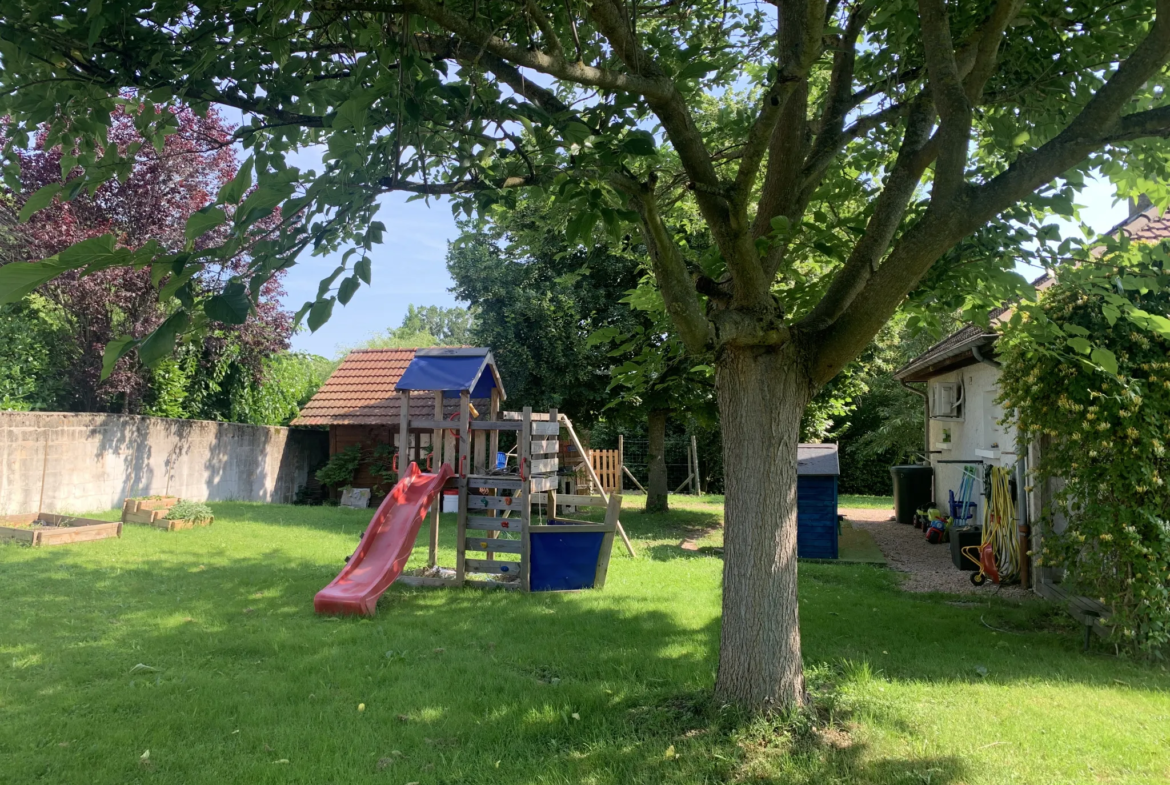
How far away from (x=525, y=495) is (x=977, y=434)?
26.7 feet

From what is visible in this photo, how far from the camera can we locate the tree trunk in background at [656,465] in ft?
56.9

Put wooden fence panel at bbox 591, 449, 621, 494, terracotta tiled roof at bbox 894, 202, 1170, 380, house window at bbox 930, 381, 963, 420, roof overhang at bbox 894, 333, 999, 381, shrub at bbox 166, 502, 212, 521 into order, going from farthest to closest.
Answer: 1. wooden fence panel at bbox 591, 449, 621, 494
2. house window at bbox 930, 381, 963, 420
3. shrub at bbox 166, 502, 212, 521
4. roof overhang at bbox 894, 333, 999, 381
5. terracotta tiled roof at bbox 894, 202, 1170, 380

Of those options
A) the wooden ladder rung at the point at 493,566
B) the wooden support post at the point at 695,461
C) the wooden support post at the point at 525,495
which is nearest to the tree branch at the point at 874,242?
the wooden support post at the point at 525,495

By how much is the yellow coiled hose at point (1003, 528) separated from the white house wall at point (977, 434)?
0.41 metres

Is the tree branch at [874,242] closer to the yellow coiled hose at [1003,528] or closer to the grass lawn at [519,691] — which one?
the grass lawn at [519,691]

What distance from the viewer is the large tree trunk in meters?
4.14

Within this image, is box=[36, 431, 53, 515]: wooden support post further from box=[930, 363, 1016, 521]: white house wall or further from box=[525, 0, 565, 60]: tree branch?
box=[930, 363, 1016, 521]: white house wall

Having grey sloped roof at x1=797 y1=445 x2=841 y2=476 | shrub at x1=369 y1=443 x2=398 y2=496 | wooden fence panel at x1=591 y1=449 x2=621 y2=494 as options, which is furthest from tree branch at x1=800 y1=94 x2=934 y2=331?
shrub at x1=369 y1=443 x2=398 y2=496

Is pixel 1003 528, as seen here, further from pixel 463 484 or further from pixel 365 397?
pixel 365 397

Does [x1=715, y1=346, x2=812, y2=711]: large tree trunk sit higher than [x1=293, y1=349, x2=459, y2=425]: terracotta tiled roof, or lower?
lower

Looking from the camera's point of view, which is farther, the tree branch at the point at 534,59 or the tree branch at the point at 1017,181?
the tree branch at the point at 1017,181

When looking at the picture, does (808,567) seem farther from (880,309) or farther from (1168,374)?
(880,309)

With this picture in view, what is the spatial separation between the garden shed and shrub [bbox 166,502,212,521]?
1003 cm

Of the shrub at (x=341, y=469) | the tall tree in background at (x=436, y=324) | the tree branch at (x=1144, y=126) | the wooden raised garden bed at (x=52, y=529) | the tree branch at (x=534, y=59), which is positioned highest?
the tall tree in background at (x=436, y=324)
